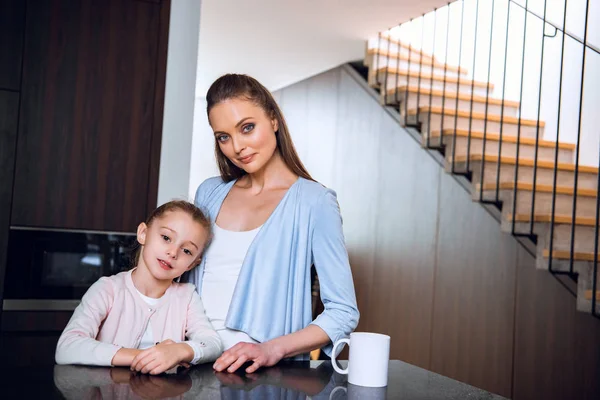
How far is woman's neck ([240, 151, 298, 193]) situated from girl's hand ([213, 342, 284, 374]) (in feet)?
1.30

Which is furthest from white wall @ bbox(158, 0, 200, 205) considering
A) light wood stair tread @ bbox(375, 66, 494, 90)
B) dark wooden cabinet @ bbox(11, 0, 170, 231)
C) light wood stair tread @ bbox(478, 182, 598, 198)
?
light wood stair tread @ bbox(375, 66, 494, 90)

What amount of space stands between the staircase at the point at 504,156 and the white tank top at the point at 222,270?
2.37 m

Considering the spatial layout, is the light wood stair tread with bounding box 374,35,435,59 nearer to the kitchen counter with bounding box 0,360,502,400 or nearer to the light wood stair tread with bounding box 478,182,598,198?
the light wood stair tread with bounding box 478,182,598,198

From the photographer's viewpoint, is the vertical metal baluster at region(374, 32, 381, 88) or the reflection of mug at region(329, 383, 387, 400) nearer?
the reflection of mug at region(329, 383, 387, 400)

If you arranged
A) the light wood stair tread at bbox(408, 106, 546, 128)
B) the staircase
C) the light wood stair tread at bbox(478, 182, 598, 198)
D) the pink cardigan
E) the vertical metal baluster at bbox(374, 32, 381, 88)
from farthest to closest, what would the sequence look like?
the vertical metal baluster at bbox(374, 32, 381, 88) → the light wood stair tread at bbox(408, 106, 546, 128) → the light wood stair tread at bbox(478, 182, 598, 198) → the staircase → the pink cardigan

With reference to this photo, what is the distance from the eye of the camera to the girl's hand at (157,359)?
3.50 ft

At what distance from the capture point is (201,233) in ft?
4.55

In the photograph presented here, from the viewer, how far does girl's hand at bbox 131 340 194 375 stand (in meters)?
1.07

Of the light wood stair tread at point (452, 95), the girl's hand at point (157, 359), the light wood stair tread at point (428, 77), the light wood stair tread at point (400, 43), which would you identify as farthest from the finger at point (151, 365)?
the light wood stair tread at point (400, 43)

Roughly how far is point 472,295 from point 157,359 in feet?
12.7

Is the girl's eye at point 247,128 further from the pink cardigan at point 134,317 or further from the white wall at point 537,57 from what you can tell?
the white wall at point 537,57

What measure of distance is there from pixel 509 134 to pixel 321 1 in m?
1.59

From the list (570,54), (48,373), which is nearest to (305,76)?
(570,54)

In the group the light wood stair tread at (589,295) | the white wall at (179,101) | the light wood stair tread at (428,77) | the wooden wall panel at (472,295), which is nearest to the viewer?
the white wall at (179,101)
